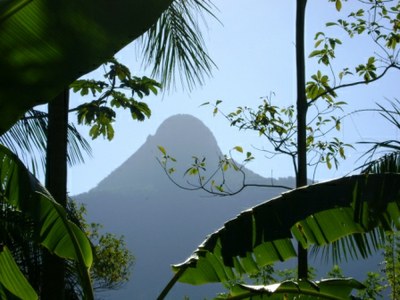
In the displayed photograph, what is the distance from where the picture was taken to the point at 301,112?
4480 millimetres

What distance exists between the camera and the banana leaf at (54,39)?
157cm

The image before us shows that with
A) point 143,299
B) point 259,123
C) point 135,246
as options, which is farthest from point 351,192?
point 135,246

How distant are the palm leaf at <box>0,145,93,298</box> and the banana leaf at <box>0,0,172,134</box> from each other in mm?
1403

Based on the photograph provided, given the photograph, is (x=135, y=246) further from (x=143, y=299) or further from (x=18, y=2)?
(x=18, y=2)

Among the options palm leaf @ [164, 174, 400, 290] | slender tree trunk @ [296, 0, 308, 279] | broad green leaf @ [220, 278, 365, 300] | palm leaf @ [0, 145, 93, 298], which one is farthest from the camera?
slender tree trunk @ [296, 0, 308, 279]

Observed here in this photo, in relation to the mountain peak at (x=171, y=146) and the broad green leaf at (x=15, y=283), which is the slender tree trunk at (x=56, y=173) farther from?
the mountain peak at (x=171, y=146)

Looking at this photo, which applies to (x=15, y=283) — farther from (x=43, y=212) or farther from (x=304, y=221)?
(x=304, y=221)

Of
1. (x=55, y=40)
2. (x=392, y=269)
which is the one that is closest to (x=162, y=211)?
(x=392, y=269)

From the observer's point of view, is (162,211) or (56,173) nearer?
(56,173)

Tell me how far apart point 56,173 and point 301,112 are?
1808 millimetres

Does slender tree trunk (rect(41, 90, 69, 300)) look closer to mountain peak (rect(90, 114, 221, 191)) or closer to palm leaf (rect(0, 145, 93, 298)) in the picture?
palm leaf (rect(0, 145, 93, 298))

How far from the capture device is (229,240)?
302 cm

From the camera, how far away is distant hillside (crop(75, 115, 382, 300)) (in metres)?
103

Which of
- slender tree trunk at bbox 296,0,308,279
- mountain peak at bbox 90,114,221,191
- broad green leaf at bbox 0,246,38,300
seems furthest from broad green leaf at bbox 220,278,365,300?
mountain peak at bbox 90,114,221,191
